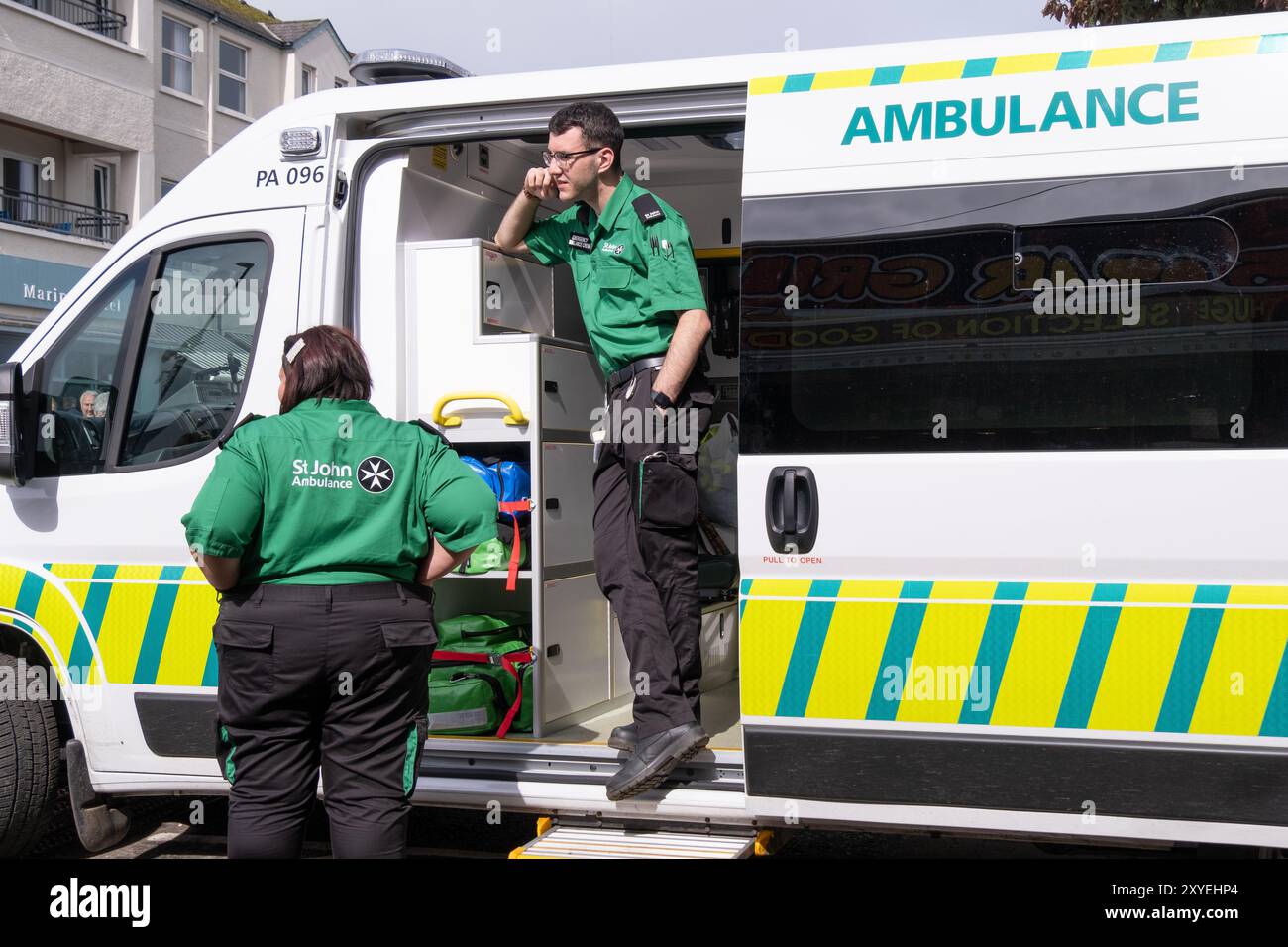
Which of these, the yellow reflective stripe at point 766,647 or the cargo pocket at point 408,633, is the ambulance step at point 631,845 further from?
the cargo pocket at point 408,633

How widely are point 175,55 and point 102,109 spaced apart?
257 centimetres

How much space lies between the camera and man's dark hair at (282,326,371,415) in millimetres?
3072

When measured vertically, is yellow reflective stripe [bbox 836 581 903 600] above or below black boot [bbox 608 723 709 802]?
above

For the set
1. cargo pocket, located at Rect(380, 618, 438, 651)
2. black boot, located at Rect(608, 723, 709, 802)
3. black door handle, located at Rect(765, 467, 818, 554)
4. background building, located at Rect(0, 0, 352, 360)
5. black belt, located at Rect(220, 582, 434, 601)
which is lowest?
black boot, located at Rect(608, 723, 709, 802)

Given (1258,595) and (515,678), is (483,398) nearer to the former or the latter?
(515,678)

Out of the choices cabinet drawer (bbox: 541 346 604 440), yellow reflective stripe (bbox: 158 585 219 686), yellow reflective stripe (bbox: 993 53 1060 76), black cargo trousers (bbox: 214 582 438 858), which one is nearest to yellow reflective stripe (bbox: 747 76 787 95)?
yellow reflective stripe (bbox: 993 53 1060 76)

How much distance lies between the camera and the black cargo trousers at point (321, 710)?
296 cm

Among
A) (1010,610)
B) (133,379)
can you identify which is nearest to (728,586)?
(1010,610)

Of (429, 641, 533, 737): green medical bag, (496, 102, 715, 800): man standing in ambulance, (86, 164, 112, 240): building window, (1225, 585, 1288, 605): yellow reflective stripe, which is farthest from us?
(86, 164, 112, 240): building window

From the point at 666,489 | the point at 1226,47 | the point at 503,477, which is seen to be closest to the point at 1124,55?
the point at 1226,47

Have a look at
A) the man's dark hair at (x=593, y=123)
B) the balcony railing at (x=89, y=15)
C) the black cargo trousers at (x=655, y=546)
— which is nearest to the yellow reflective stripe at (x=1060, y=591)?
the black cargo trousers at (x=655, y=546)

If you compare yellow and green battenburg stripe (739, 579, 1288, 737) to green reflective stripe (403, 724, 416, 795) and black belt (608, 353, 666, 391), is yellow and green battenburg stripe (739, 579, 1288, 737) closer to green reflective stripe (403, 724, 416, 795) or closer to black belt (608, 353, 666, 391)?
black belt (608, 353, 666, 391)

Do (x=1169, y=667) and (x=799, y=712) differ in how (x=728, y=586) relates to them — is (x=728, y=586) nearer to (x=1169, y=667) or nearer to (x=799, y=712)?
(x=799, y=712)
